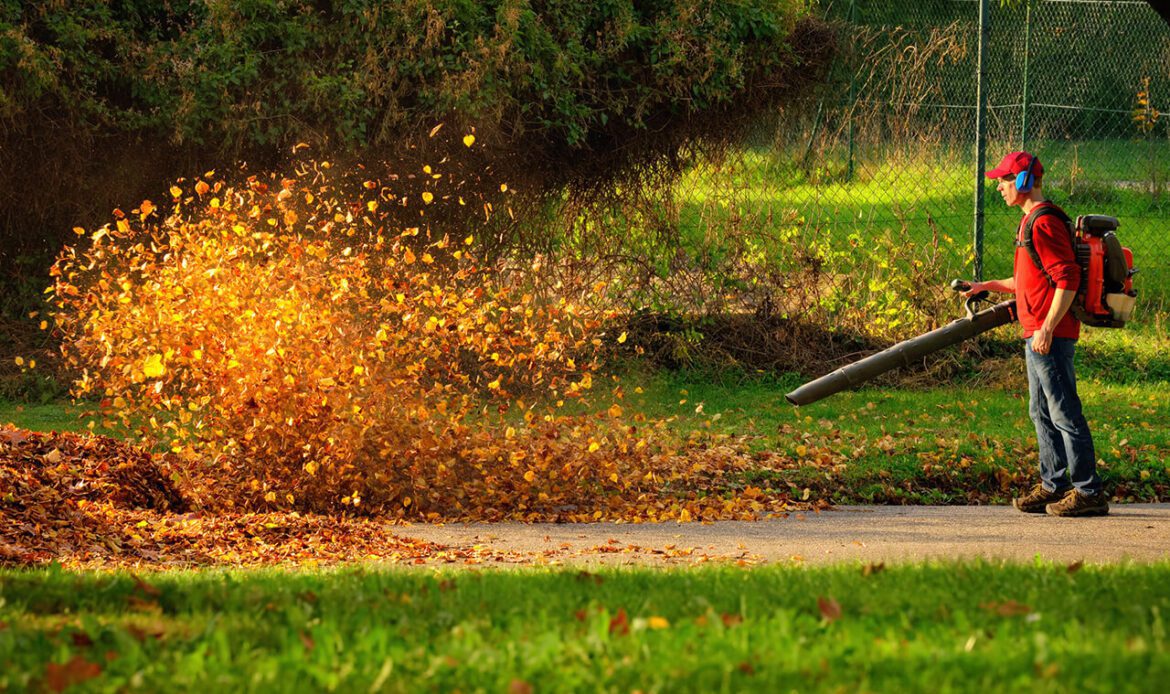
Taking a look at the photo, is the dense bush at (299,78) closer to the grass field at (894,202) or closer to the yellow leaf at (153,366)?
the grass field at (894,202)

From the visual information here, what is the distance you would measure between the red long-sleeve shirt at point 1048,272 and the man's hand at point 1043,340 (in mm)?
63

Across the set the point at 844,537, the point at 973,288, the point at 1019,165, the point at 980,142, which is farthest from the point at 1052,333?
the point at 980,142

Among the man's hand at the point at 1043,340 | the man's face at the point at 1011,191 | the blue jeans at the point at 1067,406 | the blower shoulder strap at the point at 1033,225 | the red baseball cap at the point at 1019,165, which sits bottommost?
the blue jeans at the point at 1067,406

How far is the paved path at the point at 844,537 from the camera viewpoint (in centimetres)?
654

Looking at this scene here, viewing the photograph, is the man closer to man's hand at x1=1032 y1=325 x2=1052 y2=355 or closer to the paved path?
man's hand at x1=1032 y1=325 x2=1052 y2=355

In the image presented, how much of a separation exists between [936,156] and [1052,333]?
720 cm

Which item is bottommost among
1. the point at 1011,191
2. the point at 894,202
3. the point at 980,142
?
the point at 1011,191

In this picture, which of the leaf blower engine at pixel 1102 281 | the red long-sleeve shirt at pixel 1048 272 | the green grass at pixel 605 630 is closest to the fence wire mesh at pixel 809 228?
the red long-sleeve shirt at pixel 1048 272

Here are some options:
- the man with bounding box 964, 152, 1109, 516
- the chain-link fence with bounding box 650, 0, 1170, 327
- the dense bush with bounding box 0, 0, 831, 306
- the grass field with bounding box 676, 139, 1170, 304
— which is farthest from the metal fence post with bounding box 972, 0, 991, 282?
the man with bounding box 964, 152, 1109, 516

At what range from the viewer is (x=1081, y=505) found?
7.53 metres

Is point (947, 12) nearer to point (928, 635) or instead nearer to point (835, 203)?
point (835, 203)

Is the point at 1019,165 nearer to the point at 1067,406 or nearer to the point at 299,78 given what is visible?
the point at 1067,406

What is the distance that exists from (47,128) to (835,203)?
721 centimetres

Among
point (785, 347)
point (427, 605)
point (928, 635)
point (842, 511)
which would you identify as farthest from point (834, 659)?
point (785, 347)
